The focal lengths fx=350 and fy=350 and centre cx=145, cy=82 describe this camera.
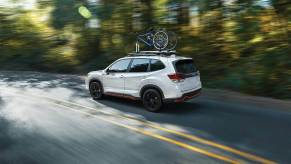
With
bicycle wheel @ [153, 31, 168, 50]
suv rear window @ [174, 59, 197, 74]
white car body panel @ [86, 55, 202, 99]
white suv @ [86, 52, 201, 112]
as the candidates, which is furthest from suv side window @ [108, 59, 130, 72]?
bicycle wheel @ [153, 31, 168, 50]

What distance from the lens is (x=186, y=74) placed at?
33.1ft

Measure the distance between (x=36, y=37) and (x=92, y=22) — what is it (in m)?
6.91

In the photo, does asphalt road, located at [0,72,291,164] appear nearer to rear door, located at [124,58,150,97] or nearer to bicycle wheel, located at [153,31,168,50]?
rear door, located at [124,58,150,97]

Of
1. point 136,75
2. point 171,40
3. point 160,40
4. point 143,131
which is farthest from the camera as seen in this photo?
point 171,40

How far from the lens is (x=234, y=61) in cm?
1524

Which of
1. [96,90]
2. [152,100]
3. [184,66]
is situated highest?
[184,66]

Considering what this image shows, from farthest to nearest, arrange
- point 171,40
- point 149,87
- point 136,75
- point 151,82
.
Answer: point 171,40
point 136,75
point 149,87
point 151,82

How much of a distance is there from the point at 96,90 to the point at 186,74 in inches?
141

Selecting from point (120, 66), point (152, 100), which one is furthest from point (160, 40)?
point (152, 100)

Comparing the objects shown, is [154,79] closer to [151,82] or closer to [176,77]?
[151,82]

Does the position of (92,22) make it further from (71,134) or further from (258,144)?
(258,144)

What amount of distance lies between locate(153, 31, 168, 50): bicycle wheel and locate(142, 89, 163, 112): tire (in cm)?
402

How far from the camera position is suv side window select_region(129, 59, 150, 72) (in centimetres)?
1052

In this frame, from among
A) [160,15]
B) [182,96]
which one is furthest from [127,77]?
[160,15]
